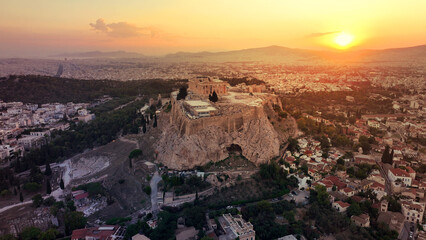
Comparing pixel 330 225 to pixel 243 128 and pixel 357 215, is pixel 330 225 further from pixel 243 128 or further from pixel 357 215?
pixel 243 128

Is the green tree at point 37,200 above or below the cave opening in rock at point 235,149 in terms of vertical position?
below

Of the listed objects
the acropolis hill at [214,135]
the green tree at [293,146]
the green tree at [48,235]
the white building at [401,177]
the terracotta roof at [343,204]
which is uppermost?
the acropolis hill at [214,135]

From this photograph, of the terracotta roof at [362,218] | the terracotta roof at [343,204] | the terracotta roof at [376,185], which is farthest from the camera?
the terracotta roof at [376,185]

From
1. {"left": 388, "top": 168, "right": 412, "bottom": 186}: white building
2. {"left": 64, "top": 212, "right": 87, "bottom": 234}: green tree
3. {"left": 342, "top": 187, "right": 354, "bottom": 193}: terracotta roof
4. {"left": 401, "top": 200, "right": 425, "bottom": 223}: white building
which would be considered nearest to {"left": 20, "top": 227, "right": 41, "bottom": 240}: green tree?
{"left": 64, "top": 212, "right": 87, "bottom": 234}: green tree

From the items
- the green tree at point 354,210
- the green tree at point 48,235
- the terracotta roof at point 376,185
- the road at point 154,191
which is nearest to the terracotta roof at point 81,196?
the green tree at point 48,235

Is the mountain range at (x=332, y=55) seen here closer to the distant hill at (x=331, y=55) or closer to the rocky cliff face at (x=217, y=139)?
the distant hill at (x=331, y=55)

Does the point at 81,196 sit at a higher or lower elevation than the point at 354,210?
lower

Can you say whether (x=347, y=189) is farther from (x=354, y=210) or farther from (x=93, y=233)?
(x=93, y=233)

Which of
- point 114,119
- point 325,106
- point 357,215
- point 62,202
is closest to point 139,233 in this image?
point 62,202

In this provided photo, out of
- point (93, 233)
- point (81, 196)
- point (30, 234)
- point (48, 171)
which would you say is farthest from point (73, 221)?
point (48, 171)
